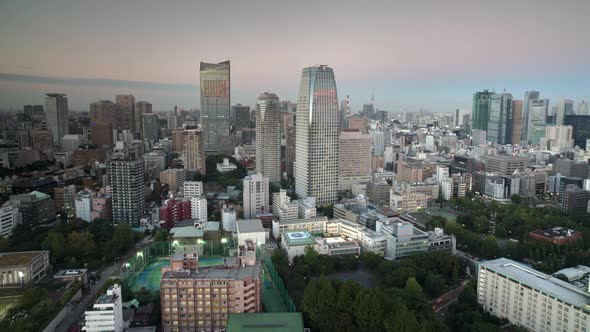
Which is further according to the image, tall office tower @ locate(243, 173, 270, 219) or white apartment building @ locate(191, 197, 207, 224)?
tall office tower @ locate(243, 173, 270, 219)

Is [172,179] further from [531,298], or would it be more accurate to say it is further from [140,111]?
[531,298]

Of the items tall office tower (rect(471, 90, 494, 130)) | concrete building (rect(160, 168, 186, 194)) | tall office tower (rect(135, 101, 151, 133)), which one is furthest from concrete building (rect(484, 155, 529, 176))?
tall office tower (rect(135, 101, 151, 133))

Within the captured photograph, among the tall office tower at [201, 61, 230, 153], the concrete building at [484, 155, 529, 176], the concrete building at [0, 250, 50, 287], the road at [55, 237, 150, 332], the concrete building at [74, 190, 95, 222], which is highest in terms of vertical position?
the tall office tower at [201, 61, 230, 153]

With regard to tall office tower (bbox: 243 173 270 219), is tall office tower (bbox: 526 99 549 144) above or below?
above

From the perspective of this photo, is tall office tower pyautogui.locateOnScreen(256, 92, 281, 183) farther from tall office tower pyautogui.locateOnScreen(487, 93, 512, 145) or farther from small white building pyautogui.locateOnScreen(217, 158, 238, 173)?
tall office tower pyautogui.locateOnScreen(487, 93, 512, 145)

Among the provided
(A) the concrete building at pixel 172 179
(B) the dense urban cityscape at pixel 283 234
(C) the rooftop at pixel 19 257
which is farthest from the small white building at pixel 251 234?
(A) the concrete building at pixel 172 179

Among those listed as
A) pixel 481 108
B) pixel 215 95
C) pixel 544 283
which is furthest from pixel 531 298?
pixel 481 108

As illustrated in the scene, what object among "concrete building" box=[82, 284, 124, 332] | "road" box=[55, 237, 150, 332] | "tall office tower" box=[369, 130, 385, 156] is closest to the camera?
"concrete building" box=[82, 284, 124, 332]
